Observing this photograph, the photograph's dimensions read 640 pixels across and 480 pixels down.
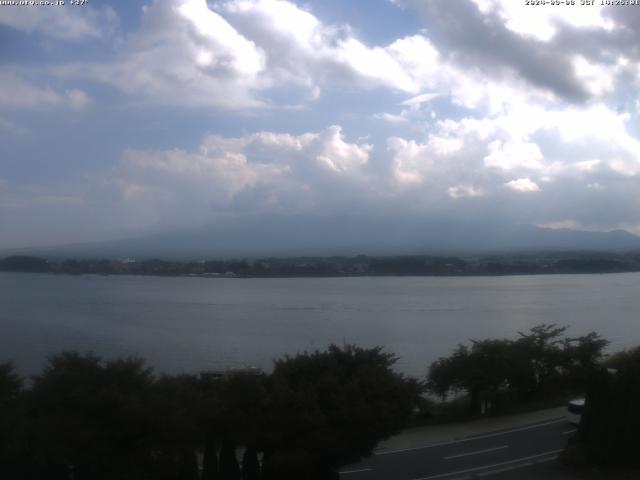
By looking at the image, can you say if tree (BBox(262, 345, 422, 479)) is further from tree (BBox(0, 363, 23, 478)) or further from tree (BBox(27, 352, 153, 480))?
tree (BBox(0, 363, 23, 478))

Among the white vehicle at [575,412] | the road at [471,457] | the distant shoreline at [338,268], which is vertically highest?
the distant shoreline at [338,268]

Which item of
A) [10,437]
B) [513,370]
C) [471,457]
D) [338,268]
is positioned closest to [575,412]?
[471,457]

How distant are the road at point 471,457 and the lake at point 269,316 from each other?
8.81m

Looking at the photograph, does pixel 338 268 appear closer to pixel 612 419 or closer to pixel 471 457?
pixel 471 457

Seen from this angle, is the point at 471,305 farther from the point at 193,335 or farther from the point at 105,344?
the point at 105,344

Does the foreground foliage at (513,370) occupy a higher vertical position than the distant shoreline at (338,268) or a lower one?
lower

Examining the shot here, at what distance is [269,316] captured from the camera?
34.8 meters

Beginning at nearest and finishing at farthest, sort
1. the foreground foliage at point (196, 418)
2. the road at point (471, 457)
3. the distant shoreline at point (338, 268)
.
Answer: the foreground foliage at point (196, 418), the road at point (471, 457), the distant shoreline at point (338, 268)

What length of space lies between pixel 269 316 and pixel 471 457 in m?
25.0

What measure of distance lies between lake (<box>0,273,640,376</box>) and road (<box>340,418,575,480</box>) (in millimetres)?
8815

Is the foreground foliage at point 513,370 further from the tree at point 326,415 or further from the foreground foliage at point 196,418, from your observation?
the tree at point 326,415

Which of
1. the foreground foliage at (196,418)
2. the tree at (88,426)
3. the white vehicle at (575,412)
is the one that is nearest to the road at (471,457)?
the white vehicle at (575,412)

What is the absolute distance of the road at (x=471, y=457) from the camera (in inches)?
371

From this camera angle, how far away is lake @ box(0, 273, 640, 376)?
79.6ft
